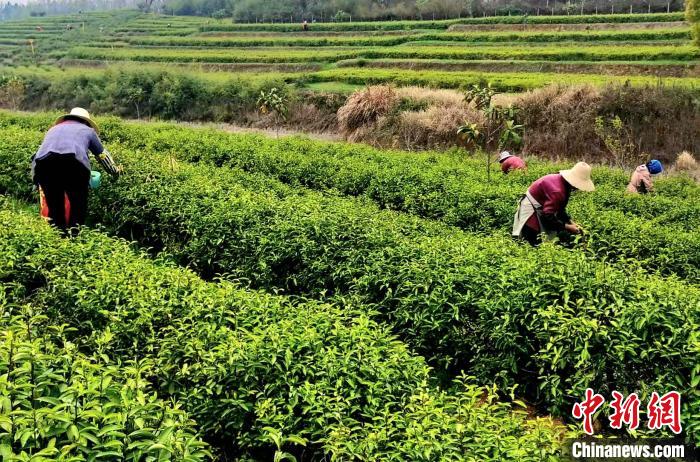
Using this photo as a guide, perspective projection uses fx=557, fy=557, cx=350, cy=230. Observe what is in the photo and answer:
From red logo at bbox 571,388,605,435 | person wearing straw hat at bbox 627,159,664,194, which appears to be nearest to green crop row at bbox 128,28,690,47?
person wearing straw hat at bbox 627,159,664,194

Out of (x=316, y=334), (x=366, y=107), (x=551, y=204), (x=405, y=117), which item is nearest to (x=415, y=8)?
(x=366, y=107)

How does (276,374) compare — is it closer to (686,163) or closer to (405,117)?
(686,163)

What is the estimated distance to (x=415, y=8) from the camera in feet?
224

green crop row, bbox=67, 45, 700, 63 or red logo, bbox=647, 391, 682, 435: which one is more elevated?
green crop row, bbox=67, 45, 700, 63

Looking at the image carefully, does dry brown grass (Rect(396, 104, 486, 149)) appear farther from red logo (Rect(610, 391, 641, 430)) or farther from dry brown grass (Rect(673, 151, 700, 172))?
red logo (Rect(610, 391, 641, 430))

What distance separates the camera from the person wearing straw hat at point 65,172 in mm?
7367

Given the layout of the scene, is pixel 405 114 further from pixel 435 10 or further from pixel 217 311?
pixel 435 10

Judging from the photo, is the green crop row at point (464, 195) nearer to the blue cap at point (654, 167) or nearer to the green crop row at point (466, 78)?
the blue cap at point (654, 167)

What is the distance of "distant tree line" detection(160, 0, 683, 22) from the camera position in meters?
59.1

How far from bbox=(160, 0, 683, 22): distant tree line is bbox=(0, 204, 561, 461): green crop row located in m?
59.1

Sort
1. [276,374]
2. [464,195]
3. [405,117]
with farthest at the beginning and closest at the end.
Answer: [405,117] < [464,195] < [276,374]

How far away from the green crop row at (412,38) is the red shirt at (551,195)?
3896 centimetres

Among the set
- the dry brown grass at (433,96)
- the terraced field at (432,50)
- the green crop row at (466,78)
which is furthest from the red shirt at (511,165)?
the terraced field at (432,50)

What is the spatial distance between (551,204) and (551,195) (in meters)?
0.13
